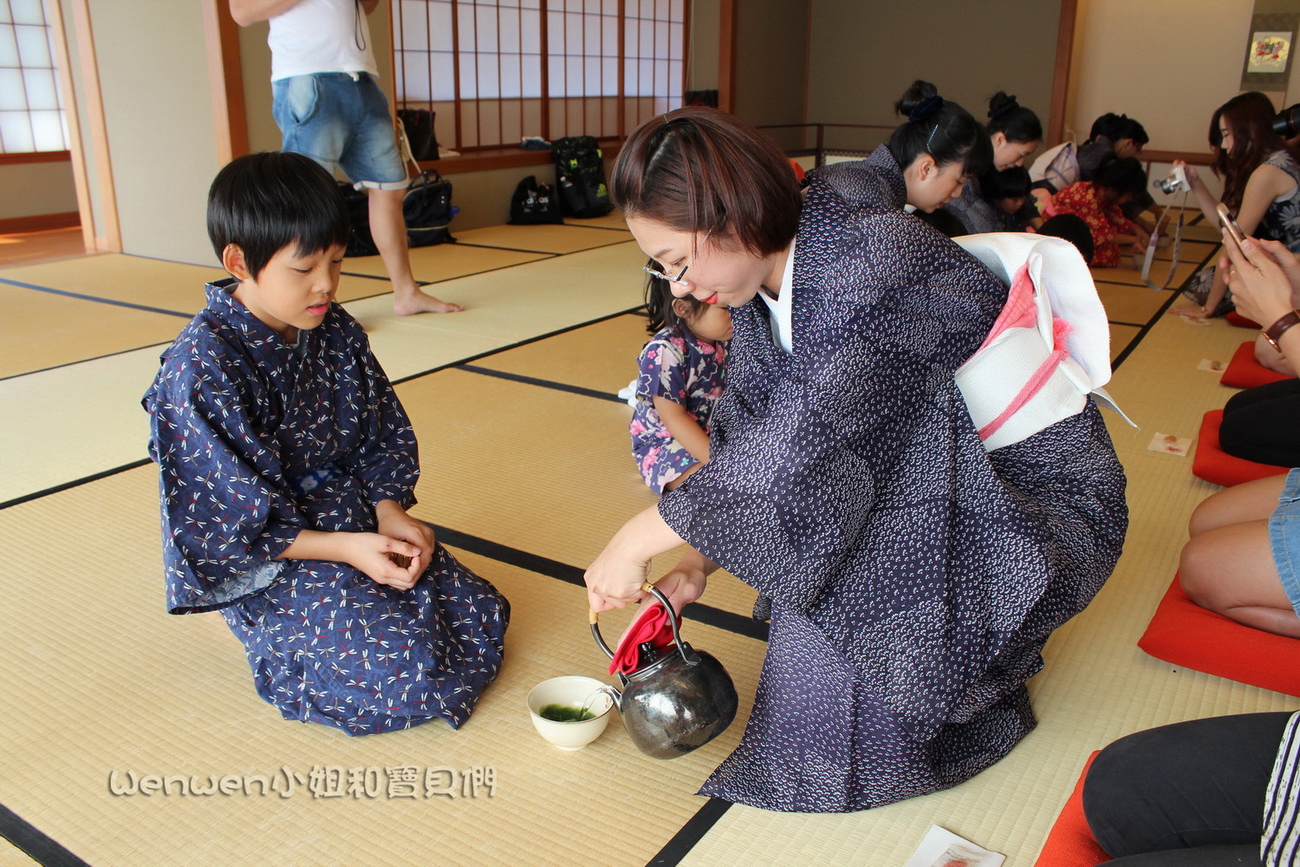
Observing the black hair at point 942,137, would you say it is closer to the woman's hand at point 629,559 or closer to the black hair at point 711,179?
the black hair at point 711,179

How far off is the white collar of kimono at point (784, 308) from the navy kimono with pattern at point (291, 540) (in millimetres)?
693

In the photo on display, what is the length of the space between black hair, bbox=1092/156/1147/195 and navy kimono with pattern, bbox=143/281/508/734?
16.1 feet

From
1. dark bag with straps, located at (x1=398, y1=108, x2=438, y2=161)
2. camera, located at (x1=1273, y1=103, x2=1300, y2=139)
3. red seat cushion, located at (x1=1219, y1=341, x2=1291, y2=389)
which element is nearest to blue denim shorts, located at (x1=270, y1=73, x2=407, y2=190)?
dark bag with straps, located at (x1=398, y1=108, x2=438, y2=161)

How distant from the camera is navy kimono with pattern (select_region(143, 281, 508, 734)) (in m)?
1.51

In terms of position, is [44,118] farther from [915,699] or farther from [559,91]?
[915,699]

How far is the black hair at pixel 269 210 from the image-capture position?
1543 mm

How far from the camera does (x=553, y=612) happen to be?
191 centimetres

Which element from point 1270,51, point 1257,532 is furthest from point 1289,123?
point 1270,51

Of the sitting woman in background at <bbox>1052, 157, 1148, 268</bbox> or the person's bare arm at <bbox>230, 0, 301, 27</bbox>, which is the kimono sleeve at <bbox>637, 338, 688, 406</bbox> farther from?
the sitting woman in background at <bbox>1052, 157, 1148, 268</bbox>

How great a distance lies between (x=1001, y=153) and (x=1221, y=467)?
2.31 m

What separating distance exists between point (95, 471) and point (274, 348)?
116cm

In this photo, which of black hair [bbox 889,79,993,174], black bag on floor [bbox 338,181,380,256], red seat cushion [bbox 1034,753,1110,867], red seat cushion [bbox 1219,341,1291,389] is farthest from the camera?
black bag on floor [bbox 338,181,380,256]

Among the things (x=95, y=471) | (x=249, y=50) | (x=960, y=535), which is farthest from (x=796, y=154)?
(x=960, y=535)

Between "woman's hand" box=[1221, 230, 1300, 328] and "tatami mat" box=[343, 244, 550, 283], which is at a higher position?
"woman's hand" box=[1221, 230, 1300, 328]
